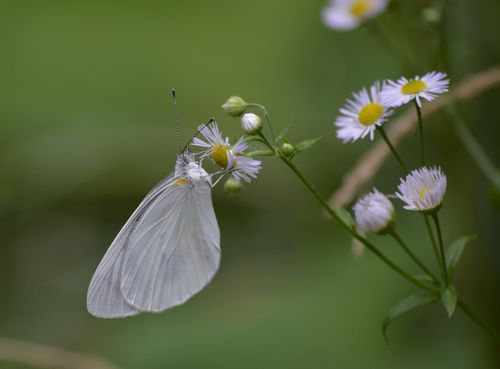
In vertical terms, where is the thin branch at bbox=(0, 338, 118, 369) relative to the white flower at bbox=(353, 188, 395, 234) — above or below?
above

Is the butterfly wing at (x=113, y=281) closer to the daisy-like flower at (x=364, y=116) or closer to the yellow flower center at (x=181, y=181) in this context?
the yellow flower center at (x=181, y=181)

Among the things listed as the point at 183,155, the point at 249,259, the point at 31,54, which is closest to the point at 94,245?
the point at 249,259

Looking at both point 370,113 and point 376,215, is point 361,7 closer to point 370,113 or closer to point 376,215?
point 370,113

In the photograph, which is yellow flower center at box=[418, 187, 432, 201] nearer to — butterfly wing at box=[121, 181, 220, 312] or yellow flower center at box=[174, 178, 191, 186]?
butterfly wing at box=[121, 181, 220, 312]

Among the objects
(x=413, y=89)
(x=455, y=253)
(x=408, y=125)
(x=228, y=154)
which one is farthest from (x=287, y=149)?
(x=408, y=125)

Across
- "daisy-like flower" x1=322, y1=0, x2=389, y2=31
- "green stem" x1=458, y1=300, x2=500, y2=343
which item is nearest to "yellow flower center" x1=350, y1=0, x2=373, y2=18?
"daisy-like flower" x1=322, y1=0, x2=389, y2=31

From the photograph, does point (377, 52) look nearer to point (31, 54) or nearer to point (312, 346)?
point (312, 346)

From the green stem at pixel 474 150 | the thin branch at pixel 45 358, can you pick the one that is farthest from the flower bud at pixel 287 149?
the thin branch at pixel 45 358
